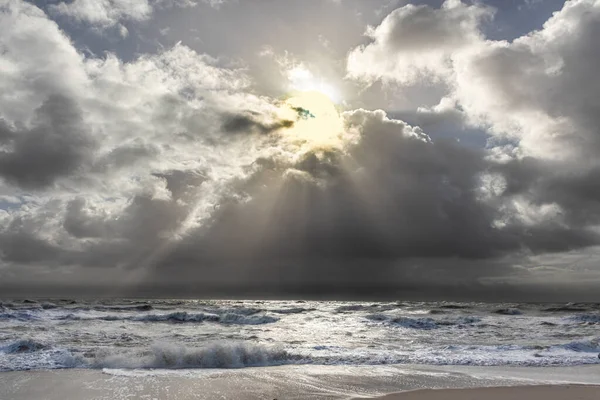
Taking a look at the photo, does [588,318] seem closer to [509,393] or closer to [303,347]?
[303,347]

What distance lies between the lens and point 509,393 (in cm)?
991

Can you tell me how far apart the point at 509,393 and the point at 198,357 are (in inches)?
380

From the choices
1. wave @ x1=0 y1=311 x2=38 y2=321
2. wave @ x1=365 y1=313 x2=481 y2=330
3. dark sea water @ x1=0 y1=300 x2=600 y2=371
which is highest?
dark sea water @ x1=0 y1=300 x2=600 y2=371

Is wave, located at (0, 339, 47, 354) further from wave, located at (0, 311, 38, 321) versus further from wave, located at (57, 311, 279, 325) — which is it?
wave, located at (0, 311, 38, 321)

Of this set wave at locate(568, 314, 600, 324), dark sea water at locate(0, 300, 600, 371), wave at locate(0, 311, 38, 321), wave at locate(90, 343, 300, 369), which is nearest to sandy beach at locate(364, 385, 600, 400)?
dark sea water at locate(0, 300, 600, 371)

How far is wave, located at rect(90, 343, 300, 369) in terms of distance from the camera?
548 inches

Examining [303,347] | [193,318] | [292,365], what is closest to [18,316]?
[193,318]

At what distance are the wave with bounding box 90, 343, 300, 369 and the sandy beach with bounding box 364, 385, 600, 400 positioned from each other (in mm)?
6311

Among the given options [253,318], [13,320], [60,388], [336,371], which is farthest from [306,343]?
[13,320]

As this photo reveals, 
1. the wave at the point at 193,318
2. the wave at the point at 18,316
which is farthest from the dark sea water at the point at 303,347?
→ the wave at the point at 193,318

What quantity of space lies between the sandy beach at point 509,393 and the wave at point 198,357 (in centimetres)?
631

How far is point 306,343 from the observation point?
19.3 meters

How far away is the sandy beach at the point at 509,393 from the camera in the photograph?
9438mm

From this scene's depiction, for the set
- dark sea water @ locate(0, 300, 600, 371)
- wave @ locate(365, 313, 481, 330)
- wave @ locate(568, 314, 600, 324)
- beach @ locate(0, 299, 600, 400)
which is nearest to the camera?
beach @ locate(0, 299, 600, 400)
